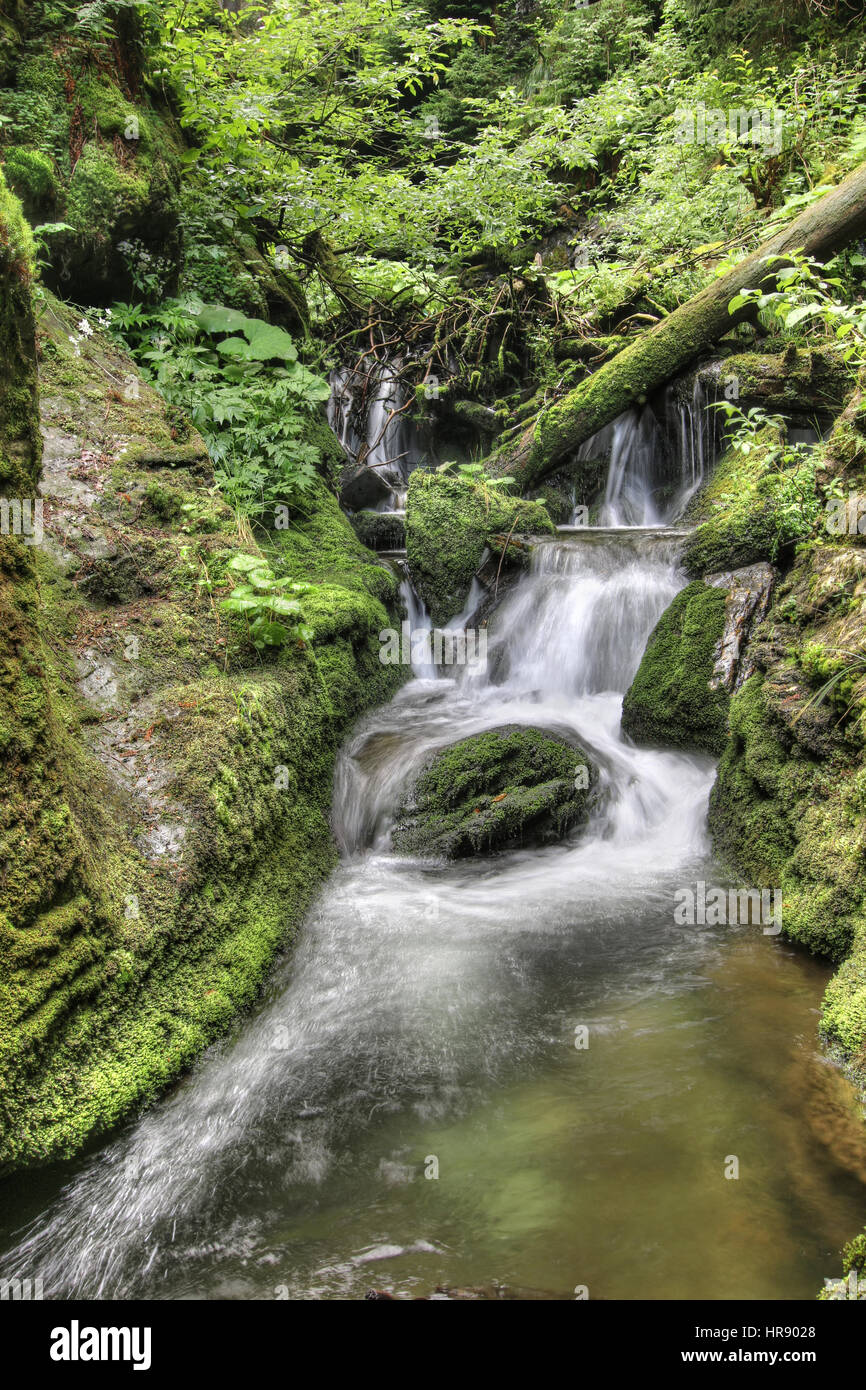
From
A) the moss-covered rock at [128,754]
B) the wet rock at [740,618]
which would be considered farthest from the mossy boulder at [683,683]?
the moss-covered rock at [128,754]

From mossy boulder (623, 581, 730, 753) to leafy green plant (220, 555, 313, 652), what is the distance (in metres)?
3.06

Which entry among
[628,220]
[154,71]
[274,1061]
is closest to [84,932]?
[274,1061]

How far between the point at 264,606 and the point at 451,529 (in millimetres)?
4208

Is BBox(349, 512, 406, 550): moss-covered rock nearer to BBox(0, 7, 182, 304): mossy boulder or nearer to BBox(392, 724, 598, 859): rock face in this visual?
BBox(0, 7, 182, 304): mossy boulder

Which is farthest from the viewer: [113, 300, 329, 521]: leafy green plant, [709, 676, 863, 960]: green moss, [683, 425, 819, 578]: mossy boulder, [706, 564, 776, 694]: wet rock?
[113, 300, 329, 521]: leafy green plant

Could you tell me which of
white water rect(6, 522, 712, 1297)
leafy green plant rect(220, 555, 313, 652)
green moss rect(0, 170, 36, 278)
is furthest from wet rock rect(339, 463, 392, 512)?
green moss rect(0, 170, 36, 278)

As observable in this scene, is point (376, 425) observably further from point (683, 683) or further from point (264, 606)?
point (264, 606)

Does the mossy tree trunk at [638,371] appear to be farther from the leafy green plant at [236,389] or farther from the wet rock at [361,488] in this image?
the leafy green plant at [236,389]

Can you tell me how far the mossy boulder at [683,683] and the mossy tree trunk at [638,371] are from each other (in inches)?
141

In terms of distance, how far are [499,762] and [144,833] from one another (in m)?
3.02

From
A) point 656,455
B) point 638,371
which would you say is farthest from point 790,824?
point 656,455

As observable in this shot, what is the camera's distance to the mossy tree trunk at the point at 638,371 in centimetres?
865

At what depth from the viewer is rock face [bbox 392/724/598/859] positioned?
579 centimetres
